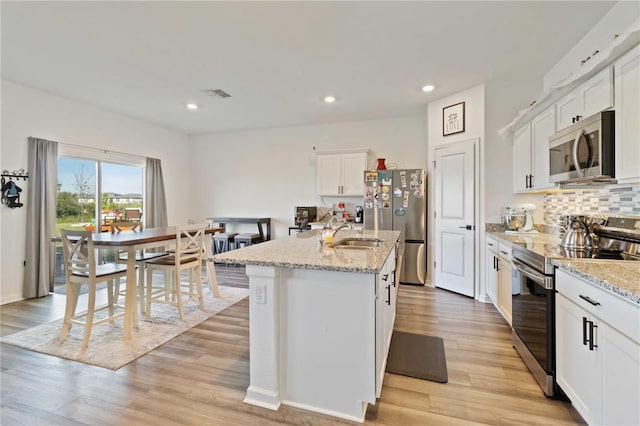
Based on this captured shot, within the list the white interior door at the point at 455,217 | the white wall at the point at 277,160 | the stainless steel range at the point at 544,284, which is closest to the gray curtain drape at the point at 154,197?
the white wall at the point at 277,160

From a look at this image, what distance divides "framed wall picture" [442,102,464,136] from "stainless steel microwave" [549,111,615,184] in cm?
168

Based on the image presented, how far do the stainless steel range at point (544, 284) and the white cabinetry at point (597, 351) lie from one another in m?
0.07

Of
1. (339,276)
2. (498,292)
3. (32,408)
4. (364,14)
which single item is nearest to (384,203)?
(498,292)

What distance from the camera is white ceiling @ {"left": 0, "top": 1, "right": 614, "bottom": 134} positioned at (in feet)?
7.70

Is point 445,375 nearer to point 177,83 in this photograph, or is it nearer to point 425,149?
point 425,149

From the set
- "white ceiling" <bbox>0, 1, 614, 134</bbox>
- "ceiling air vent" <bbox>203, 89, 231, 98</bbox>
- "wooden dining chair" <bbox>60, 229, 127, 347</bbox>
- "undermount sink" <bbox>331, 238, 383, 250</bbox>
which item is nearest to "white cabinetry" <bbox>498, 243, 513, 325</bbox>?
"undermount sink" <bbox>331, 238, 383, 250</bbox>

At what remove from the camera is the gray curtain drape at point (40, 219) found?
3820 mm

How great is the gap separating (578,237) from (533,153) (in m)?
1.19

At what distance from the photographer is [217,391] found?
1928 mm

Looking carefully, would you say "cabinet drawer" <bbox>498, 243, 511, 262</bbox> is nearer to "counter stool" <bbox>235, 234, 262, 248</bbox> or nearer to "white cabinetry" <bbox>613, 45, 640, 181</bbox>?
"white cabinetry" <bbox>613, 45, 640, 181</bbox>

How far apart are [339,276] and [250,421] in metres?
0.96

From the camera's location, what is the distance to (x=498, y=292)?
121 inches

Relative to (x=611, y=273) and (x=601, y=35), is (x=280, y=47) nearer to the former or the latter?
(x=601, y=35)

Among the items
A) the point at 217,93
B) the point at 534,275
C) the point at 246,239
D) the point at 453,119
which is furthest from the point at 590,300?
the point at 246,239
